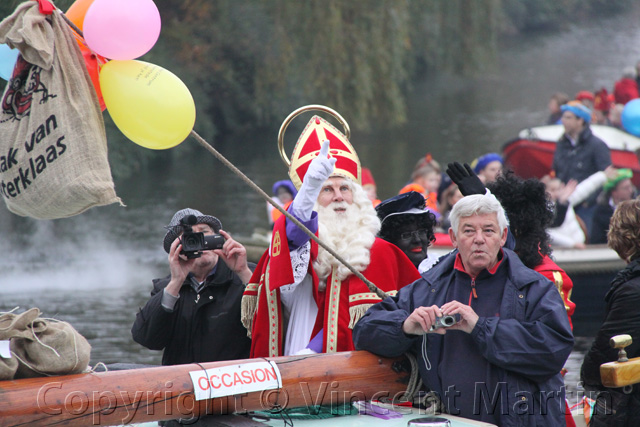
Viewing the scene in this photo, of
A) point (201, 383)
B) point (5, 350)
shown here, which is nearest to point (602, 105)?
point (201, 383)

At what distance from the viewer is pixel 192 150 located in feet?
67.7

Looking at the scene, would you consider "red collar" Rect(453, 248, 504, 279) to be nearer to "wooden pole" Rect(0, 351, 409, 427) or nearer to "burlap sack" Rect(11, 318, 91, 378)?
"wooden pole" Rect(0, 351, 409, 427)

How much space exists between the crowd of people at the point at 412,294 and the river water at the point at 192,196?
3.46m

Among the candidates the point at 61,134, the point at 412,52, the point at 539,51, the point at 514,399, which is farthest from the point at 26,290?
the point at 539,51

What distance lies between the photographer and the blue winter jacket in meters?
3.36

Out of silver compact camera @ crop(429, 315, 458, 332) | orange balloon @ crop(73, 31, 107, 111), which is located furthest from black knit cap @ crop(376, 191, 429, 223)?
orange balloon @ crop(73, 31, 107, 111)

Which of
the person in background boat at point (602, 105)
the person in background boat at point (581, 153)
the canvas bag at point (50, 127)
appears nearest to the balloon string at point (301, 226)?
the canvas bag at point (50, 127)

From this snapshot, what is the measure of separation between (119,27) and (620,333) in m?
2.45

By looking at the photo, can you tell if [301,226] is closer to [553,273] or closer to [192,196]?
[553,273]

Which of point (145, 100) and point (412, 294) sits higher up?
point (145, 100)

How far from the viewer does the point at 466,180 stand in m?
4.00

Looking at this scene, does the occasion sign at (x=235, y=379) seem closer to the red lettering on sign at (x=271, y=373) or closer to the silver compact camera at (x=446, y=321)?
the red lettering on sign at (x=271, y=373)

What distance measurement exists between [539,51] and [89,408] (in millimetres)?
37236

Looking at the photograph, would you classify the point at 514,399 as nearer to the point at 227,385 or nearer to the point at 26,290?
the point at 227,385
